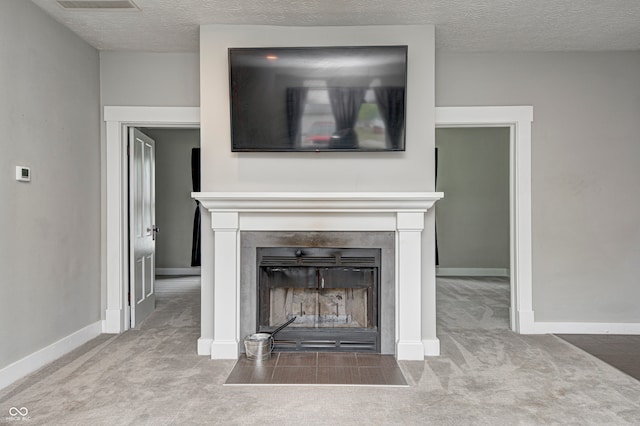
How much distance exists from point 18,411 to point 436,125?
3558 mm

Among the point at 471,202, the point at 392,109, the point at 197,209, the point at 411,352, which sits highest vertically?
the point at 392,109

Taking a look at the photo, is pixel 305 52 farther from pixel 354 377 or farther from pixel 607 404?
pixel 607 404

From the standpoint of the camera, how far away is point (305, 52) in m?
3.20

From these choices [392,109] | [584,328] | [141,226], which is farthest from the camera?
[141,226]

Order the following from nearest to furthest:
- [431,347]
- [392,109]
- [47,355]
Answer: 1. [47,355]
2. [392,109]
3. [431,347]

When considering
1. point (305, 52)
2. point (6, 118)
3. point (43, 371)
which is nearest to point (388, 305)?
point (305, 52)

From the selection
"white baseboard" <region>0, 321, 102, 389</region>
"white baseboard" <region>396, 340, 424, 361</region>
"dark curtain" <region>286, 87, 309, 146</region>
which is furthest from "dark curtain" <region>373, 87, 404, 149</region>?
"white baseboard" <region>0, 321, 102, 389</region>

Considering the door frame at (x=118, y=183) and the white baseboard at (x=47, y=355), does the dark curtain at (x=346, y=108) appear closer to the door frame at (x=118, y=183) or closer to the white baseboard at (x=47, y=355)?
the door frame at (x=118, y=183)

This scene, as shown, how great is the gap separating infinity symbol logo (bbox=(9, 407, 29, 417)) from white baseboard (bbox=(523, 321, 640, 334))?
373cm

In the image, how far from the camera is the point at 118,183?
13.0ft

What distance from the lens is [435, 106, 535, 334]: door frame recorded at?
3.88 meters

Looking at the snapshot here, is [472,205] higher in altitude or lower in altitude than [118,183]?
lower

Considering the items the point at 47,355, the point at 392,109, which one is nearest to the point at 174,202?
Answer: the point at 47,355

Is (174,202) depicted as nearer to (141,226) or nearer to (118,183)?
(141,226)
